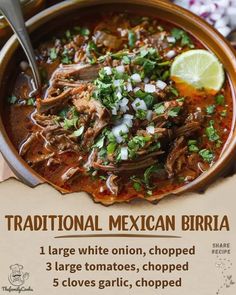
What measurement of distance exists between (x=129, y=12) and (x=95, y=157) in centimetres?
66

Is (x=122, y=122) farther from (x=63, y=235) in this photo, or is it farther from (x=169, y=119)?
(x=63, y=235)

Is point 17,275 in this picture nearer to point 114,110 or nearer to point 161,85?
point 114,110

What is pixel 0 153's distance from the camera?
2.43 meters

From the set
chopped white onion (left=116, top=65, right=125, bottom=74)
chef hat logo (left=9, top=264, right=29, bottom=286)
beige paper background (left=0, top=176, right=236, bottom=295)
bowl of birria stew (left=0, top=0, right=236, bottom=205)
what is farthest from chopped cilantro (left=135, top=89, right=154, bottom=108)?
chef hat logo (left=9, top=264, right=29, bottom=286)

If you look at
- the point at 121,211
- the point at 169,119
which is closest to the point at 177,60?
the point at 169,119

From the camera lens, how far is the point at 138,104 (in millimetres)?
2363

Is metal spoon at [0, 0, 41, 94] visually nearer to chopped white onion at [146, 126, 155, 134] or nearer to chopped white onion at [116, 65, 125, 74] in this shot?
chopped white onion at [116, 65, 125, 74]

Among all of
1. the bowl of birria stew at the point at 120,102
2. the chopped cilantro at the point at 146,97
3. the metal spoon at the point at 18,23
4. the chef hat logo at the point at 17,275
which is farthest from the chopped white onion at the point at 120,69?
the chef hat logo at the point at 17,275

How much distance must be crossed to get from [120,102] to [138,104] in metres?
0.06

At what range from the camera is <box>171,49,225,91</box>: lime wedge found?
2533 millimetres

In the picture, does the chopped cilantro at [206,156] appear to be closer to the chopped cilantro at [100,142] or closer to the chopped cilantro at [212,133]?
the chopped cilantro at [212,133]

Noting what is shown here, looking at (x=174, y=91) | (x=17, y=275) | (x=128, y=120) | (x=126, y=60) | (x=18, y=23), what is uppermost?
(x=18, y=23)

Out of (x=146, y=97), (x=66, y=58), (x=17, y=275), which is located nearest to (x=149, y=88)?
(x=146, y=97)

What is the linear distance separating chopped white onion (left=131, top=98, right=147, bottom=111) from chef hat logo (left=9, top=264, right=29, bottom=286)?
24.9 inches
